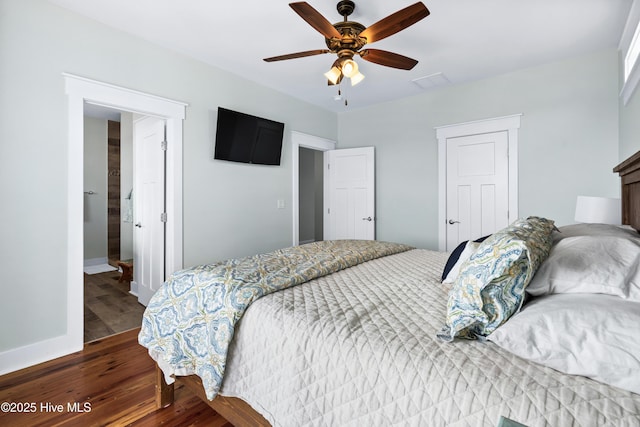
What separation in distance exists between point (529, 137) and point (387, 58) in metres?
2.06

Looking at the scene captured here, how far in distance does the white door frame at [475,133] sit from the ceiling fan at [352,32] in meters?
1.69

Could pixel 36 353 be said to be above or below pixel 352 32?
below

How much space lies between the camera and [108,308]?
3.24 meters

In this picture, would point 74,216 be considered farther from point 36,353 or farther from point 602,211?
point 602,211

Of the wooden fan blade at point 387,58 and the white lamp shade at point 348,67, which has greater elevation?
the wooden fan blade at point 387,58

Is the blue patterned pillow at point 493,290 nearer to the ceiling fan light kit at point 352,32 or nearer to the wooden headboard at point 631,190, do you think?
the wooden headboard at point 631,190

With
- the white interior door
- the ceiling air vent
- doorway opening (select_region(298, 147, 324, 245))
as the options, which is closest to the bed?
the white interior door

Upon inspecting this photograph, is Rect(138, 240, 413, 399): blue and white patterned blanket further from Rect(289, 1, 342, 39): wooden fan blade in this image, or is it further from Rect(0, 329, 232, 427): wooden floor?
Rect(289, 1, 342, 39): wooden fan blade

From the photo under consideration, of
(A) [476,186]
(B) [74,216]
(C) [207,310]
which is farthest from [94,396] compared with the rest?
(A) [476,186]

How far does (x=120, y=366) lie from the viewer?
7.11 ft

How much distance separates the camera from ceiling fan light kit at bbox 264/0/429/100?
1.72m

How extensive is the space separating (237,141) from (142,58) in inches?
43.6

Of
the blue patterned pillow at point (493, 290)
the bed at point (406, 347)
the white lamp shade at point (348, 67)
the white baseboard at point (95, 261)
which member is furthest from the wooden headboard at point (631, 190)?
the white baseboard at point (95, 261)

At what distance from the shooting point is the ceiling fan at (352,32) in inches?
67.9
